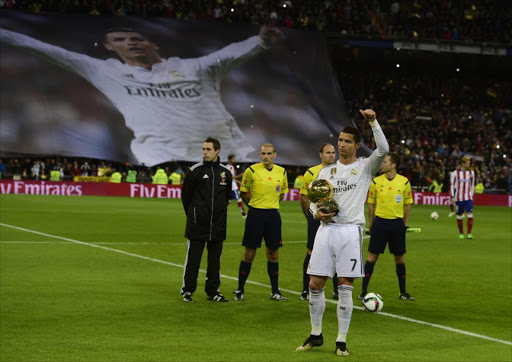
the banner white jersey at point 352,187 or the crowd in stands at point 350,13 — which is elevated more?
the crowd in stands at point 350,13

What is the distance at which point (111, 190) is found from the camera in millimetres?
47312

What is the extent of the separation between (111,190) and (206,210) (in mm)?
35653

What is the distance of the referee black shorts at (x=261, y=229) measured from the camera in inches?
497

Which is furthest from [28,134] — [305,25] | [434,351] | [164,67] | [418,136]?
[434,351]

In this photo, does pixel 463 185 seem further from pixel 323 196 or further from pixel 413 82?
pixel 413 82

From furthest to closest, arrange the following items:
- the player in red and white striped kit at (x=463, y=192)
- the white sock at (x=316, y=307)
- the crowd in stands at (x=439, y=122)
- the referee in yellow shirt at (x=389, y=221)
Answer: the crowd in stands at (x=439, y=122), the player in red and white striped kit at (x=463, y=192), the referee in yellow shirt at (x=389, y=221), the white sock at (x=316, y=307)

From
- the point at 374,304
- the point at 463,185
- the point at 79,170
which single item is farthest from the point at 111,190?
the point at 374,304

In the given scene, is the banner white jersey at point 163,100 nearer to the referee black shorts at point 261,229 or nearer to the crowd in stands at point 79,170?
the crowd in stands at point 79,170

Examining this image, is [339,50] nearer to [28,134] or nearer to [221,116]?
[221,116]

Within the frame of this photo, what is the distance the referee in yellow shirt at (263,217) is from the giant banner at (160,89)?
4017cm

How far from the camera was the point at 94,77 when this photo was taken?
55.1m

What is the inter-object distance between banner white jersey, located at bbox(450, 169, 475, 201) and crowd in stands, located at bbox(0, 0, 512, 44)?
118 ft

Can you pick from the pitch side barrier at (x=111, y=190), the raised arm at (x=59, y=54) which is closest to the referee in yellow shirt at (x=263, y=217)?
the pitch side barrier at (x=111, y=190)

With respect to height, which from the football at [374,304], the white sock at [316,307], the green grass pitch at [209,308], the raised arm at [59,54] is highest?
the raised arm at [59,54]
